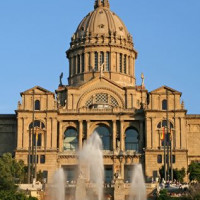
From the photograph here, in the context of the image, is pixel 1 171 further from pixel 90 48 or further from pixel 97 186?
pixel 90 48

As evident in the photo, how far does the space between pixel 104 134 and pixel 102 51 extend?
16030 mm

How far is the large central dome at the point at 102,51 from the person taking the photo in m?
112

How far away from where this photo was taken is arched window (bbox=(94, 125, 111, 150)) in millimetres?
102812

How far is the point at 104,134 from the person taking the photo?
103 m

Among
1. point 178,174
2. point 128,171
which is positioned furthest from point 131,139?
point 178,174

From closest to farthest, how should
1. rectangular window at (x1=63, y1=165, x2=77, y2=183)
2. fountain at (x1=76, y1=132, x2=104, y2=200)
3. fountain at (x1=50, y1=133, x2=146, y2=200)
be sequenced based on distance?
fountain at (x1=50, y1=133, x2=146, y2=200) → fountain at (x1=76, y1=132, x2=104, y2=200) → rectangular window at (x1=63, y1=165, x2=77, y2=183)

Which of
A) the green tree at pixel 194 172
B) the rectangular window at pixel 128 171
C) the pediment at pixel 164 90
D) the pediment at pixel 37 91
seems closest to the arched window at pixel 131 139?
the rectangular window at pixel 128 171

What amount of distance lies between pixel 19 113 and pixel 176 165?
23.6m

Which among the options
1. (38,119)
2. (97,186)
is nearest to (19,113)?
(38,119)

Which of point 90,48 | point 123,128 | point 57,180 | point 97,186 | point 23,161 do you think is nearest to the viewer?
point 97,186

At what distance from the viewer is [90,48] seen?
113 metres

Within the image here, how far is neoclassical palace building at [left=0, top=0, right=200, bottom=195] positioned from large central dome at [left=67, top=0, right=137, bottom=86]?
1.50m

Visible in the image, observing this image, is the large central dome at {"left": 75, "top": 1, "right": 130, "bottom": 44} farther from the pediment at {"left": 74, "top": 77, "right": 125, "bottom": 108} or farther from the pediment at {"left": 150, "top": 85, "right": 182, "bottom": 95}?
the pediment at {"left": 150, "top": 85, "right": 182, "bottom": 95}

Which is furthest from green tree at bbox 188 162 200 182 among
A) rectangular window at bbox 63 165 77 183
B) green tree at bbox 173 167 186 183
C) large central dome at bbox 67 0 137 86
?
large central dome at bbox 67 0 137 86
